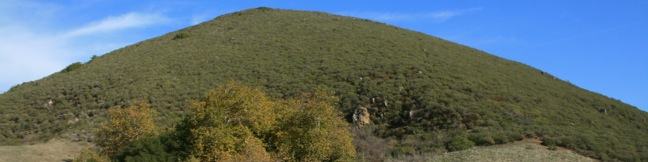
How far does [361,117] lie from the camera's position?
4484 centimetres

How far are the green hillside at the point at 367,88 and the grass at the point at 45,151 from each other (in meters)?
1.77

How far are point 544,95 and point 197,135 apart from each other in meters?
26.3

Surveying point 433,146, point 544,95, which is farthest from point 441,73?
point 433,146

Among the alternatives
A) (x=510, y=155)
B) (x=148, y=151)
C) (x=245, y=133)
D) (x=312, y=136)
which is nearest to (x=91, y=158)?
(x=148, y=151)

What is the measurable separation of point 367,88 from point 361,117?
522 centimetres

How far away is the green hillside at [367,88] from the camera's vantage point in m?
41.1

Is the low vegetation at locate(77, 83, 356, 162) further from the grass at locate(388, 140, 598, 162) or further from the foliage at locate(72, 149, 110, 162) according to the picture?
the grass at locate(388, 140, 598, 162)

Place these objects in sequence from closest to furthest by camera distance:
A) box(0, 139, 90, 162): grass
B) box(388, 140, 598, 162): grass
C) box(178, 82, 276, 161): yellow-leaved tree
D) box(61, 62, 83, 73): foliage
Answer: box(178, 82, 276, 161): yellow-leaved tree
box(388, 140, 598, 162): grass
box(0, 139, 90, 162): grass
box(61, 62, 83, 73): foliage

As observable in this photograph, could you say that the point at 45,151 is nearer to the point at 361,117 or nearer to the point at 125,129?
the point at 125,129

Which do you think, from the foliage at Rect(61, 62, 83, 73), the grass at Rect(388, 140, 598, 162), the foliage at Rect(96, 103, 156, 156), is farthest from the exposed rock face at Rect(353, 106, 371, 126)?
the foliage at Rect(61, 62, 83, 73)

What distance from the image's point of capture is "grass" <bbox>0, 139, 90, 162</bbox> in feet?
124

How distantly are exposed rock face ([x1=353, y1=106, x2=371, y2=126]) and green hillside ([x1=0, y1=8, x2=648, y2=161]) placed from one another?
1.52 ft

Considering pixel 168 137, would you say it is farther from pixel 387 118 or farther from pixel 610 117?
pixel 610 117

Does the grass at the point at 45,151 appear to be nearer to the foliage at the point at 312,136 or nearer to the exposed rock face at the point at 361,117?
the foliage at the point at 312,136
